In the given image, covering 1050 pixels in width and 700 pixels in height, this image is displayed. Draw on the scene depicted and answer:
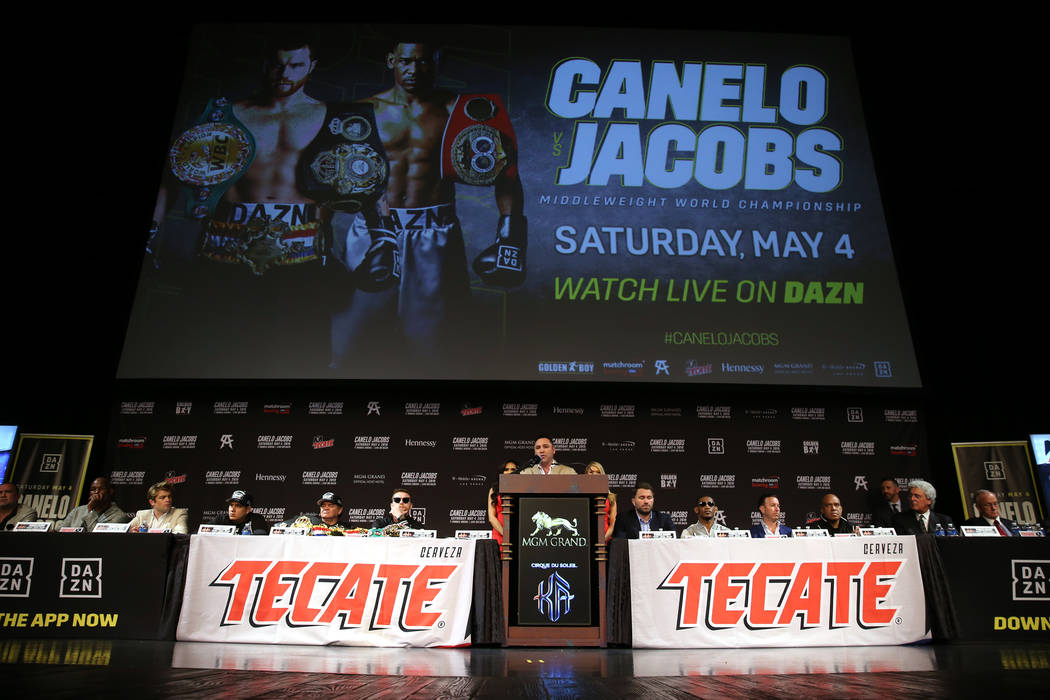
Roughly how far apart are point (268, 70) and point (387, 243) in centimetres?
244

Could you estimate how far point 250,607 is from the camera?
15.3 ft

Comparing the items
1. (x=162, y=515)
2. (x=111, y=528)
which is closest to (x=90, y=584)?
(x=111, y=528)

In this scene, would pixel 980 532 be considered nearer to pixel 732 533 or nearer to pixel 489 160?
pixel 732 533

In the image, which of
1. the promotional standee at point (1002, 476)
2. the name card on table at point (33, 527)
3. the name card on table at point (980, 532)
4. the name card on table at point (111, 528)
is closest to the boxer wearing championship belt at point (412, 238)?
the name card on table at point (111, 528)

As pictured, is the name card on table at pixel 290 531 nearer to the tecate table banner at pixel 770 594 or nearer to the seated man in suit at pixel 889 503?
the tecate table banner at pixel 770 594

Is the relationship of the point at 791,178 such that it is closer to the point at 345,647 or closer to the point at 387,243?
the point at 387,243

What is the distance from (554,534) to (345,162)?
4.81 metres

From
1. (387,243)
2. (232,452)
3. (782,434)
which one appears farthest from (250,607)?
(782,434)

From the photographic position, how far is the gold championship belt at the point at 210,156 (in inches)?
296

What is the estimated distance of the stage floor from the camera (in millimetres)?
2783

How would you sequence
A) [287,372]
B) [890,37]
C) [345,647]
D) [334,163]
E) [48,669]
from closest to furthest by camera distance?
1. [48,669]
2. [345,647]
3. [287,372]
4. [334,163]
5. [890,37]

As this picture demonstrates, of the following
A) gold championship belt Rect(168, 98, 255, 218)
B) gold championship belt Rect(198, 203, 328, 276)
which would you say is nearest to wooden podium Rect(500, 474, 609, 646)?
gold championship belt Rect(198, 203, 328, 276)

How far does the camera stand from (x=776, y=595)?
4656mm

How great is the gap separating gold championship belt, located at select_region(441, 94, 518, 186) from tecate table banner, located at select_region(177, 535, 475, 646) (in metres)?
4.20
